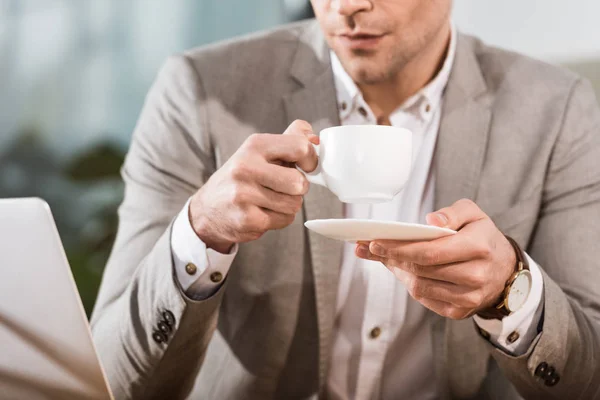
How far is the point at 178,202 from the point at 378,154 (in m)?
0.58

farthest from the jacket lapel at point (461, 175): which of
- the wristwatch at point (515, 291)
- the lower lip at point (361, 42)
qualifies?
the wristwatch at point (515, 291)

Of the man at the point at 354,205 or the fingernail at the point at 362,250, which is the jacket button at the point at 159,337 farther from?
the fingernail at the point at 362,250

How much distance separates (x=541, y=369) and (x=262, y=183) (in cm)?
53

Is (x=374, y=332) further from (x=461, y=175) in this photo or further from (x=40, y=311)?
(x=40, y=311)

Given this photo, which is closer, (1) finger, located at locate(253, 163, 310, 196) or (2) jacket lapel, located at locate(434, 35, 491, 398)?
(1) finger, located at locate(253, 163, 310, 196)

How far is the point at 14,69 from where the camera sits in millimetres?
2770

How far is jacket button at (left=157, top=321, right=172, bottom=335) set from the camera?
1.05 metres

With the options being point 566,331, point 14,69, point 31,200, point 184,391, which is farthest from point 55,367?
point 14,69

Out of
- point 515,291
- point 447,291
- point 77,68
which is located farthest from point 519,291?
point 77,68

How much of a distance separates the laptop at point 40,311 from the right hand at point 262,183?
0.87 feet

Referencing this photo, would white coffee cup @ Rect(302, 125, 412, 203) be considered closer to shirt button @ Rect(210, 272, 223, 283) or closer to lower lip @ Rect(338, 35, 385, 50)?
shirt button @ Rect(210, 272, 223, 283)

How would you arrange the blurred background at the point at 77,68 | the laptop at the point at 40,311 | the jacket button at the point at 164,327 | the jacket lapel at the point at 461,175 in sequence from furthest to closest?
the blurred background at the point at 77,68
the jacket lapel at the point at 461,175
the jacket button at the point at 164,327
the laptop at the point at 40,311

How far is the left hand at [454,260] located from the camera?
815 millimetres

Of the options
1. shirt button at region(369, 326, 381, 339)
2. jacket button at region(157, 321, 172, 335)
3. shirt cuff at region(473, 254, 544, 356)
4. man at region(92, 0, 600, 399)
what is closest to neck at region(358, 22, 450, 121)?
man at region(92, 0, 600, 399)
